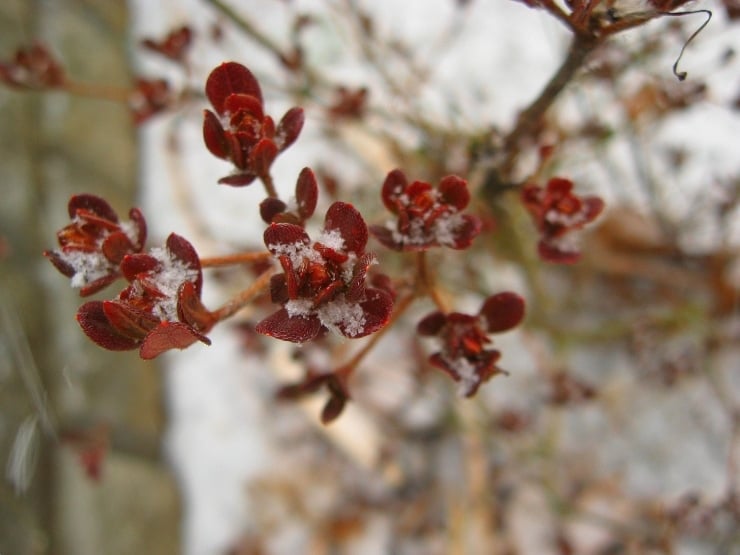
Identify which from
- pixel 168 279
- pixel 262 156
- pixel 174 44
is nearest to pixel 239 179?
pixel 262 156

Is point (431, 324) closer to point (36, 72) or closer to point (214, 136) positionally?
point (214, 136)

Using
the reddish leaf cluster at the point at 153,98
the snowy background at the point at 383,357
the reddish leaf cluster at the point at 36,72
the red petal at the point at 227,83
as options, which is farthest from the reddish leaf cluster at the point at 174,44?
the snowy background at the point at 383,357

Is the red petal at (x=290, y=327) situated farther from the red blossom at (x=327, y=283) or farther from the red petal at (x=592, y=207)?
the red petal at (x=592, y=207)

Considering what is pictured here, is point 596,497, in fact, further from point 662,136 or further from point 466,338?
point 466,338

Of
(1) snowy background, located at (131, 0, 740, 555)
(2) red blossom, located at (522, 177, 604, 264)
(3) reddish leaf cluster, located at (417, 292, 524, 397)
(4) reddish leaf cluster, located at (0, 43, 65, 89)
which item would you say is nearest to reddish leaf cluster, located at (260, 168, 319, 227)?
(3) reddish leaf cluster, located at (417, 292, 524, 397)

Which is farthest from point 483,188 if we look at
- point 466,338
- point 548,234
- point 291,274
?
point 291,274

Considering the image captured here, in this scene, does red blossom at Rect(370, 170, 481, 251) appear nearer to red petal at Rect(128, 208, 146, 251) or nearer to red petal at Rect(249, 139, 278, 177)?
red petal at Rect(249, 139, 278, 177)
